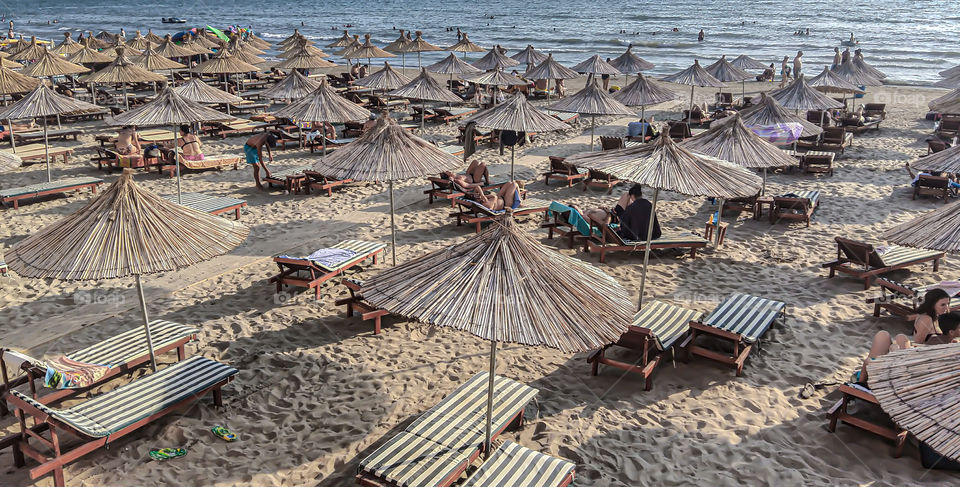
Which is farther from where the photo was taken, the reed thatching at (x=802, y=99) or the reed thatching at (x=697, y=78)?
the reed thatching at (x=697, y=78)

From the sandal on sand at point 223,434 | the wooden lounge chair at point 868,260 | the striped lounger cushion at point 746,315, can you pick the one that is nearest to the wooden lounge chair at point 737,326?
the striped lounger cushion at point 746,315

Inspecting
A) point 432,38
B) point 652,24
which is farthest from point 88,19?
point 652,24

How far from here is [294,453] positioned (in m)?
5.57

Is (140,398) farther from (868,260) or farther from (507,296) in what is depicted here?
(868,260)

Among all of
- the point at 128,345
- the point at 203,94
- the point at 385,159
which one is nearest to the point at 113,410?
the point at 128,345

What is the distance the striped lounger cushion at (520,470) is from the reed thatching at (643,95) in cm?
1230

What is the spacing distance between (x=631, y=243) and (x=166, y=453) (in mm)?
6553

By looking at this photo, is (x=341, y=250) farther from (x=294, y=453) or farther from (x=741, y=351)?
(x=741, y=351)

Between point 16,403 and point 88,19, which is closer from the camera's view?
point 16,403

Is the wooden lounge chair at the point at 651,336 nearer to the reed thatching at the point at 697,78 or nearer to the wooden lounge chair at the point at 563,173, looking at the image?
the wooden lounge chair at the point at 563,173

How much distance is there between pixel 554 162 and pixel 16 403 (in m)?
10.4

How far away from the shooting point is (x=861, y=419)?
19.0 ft

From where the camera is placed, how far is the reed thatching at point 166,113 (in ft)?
34.3

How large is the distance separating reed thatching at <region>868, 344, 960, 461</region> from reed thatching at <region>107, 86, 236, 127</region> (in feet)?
32.6
